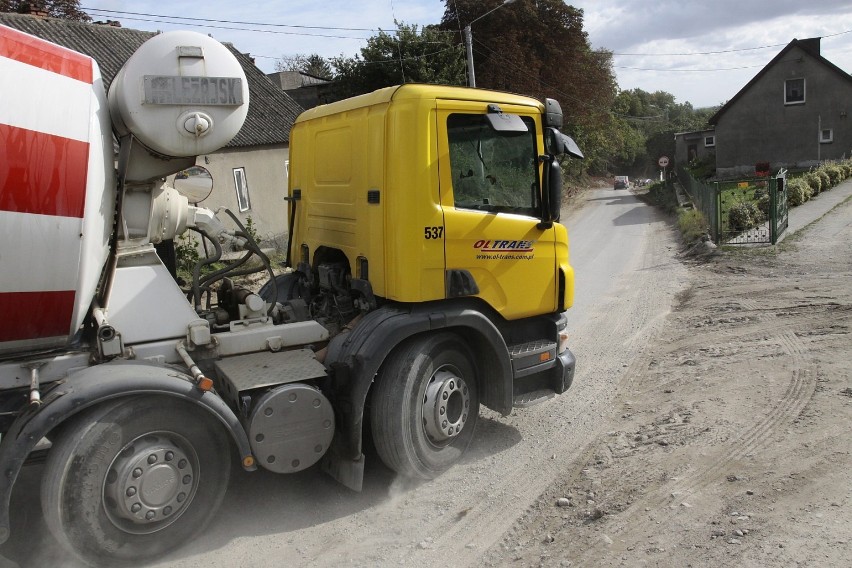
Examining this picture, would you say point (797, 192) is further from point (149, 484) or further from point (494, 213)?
point (149, 484)

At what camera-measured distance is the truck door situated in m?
5.36

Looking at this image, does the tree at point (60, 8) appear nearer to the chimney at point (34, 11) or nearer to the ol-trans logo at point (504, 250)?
the chimney at point (34, 11)

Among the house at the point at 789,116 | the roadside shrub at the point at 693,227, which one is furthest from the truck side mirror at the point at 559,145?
the house at the point at 789,116

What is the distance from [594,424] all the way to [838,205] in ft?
58.9

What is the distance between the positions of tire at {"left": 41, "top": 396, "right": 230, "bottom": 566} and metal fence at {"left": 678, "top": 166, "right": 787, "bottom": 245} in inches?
539

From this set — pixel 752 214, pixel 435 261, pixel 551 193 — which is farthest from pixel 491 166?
pixel 752 214

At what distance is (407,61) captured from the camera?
31.5 metres

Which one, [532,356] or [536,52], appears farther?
[536,52]

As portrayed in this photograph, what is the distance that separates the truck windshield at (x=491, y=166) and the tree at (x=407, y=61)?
86.5 ft

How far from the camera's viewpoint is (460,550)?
4.62 m

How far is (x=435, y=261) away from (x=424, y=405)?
3.57 feet

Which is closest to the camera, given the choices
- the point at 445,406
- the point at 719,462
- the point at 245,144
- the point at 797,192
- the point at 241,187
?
the point at 719,462

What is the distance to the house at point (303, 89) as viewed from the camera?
115 ft

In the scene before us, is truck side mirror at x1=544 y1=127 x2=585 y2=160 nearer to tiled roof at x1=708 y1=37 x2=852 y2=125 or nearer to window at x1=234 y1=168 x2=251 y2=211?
window at x1=234 y1=168 x2=251 y2=211
